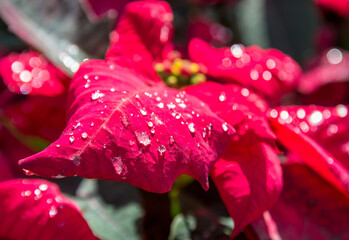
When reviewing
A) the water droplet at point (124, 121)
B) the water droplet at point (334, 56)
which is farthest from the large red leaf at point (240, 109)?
the water droplet at point (334, 56)

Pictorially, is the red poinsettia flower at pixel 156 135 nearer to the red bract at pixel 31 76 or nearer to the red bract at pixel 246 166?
the red bract at pixel 246 166

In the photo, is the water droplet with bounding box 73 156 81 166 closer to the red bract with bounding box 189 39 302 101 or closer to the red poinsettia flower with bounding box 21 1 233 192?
the red poinsettia flower with bounding box 21 1 233 192

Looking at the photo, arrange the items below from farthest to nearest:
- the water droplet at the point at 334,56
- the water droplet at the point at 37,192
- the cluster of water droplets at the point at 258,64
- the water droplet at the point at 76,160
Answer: the water droplet at the point at 334,56
the cluster of water droplets at the point at 258,64
the water droplet at the point at 37,192
the water droplet at the point at 76,160

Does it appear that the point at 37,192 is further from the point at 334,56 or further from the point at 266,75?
the point at 334,56

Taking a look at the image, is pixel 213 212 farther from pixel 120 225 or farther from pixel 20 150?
pixel 20 150

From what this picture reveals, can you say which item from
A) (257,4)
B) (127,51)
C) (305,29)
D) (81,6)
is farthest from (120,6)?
(305,29)

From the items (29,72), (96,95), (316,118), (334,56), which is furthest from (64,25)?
(334,56)

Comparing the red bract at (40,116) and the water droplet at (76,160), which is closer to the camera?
the water droplet at (76,160)

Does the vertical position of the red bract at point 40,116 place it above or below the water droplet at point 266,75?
above
